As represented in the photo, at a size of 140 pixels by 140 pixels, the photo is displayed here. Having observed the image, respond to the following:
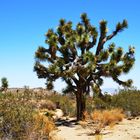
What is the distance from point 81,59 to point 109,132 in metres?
5.57

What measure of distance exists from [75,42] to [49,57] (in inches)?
61.8

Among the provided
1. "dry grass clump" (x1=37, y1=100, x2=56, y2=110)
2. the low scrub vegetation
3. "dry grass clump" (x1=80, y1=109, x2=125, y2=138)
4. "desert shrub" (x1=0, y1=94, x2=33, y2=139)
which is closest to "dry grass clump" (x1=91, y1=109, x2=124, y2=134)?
"dry grass clump" (x1=80, y1=109, x2=125, y2=138)

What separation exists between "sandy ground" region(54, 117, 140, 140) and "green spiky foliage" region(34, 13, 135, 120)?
2.73 meters

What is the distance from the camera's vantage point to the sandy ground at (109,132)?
586 inches

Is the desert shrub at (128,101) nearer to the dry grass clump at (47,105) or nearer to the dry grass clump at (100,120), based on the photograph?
the dry grass clump at (100,120)

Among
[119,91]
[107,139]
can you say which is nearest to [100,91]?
[119,91]

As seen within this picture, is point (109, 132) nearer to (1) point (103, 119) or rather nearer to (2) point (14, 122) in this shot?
(1) point (103, 119)

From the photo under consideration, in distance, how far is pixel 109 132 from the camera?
639 inches

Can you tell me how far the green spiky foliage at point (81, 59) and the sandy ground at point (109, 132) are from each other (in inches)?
108

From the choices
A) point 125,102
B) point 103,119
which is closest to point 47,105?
point 125,102

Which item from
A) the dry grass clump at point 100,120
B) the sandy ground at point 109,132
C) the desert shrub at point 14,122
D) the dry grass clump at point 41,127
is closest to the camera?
the desert shrub at point 14,122

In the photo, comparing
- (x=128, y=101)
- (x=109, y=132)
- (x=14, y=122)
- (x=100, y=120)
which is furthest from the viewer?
(x=128, y=101)

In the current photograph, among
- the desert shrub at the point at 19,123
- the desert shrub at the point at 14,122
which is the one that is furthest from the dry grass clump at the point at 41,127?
the desert shrub at the point at 14,122

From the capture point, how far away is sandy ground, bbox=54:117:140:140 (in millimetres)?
14883
